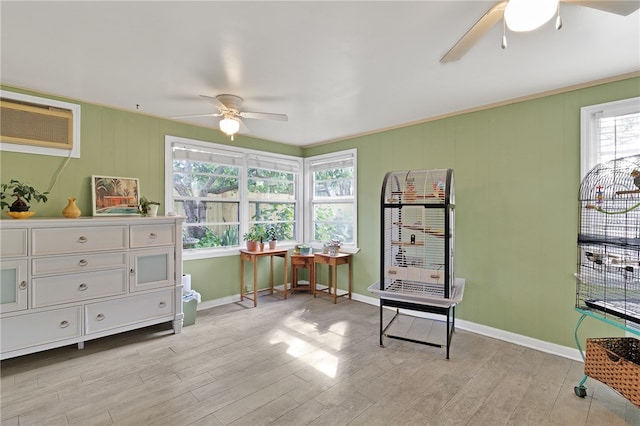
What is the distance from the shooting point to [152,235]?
10.8ft

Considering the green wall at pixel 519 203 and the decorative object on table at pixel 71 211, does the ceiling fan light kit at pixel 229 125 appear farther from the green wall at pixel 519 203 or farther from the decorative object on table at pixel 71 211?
the green wall at pixel 519 203

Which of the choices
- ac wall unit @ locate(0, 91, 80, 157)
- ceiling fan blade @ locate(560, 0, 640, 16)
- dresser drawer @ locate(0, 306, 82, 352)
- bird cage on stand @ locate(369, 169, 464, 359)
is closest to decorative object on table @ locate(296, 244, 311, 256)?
bird cage on stand @ locate(369, 169, 464, 359)

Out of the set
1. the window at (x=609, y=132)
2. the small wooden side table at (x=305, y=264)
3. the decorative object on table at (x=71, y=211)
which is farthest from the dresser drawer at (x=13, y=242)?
the window at (x=609, y=132)

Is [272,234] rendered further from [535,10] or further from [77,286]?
[535,10]

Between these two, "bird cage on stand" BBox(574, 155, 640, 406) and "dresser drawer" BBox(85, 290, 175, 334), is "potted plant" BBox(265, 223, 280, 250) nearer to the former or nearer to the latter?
"dresser drawer" BBox(85, 290, 175, 334)

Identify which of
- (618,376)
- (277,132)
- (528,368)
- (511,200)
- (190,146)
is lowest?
(528,368)

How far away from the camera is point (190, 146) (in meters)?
4.12

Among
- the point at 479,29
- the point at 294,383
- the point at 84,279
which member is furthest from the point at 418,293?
the point at 84,279

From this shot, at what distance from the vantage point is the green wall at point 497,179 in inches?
114

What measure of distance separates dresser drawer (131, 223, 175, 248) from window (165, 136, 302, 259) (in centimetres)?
65

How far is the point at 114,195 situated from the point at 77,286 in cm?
109

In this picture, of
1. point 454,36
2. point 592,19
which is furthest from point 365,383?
point 592,19

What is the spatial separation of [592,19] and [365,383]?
2.91 m

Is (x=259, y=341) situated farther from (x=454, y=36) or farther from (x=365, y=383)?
(x=454, y=36)
